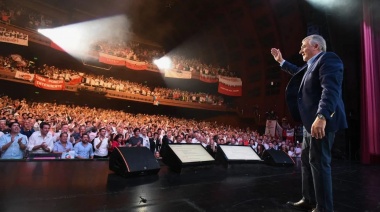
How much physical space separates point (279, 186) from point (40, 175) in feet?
8.65

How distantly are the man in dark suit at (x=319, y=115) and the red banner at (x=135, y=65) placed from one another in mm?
13141

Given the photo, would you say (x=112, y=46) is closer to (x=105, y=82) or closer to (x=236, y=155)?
(x=105, y=82)

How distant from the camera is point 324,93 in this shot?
5.24 feet

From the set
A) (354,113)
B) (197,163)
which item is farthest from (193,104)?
(197,163)

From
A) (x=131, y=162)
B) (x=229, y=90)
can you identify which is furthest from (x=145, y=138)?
(x=229, y=90)

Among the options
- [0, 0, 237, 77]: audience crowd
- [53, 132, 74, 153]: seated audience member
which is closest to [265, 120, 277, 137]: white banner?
[0, 0, 237, 77]: audience crowd

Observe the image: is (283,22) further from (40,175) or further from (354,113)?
(40,175)

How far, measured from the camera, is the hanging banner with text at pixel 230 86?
17377mm

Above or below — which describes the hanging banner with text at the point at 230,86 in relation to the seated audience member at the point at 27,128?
above

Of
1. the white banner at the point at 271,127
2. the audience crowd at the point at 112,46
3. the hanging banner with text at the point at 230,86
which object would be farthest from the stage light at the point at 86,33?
the white banner at the point at 271,127

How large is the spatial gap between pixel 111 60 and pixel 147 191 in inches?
494

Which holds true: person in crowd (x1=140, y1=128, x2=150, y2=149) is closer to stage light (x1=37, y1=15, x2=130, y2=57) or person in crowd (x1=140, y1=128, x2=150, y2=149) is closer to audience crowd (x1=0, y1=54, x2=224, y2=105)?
audience crowd (x1=0, y1=54, x2=224, y2=105)

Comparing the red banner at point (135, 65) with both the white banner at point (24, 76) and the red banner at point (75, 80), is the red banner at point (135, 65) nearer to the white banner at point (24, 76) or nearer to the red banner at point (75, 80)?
the red banner at point (75, 80)

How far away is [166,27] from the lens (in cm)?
1947
